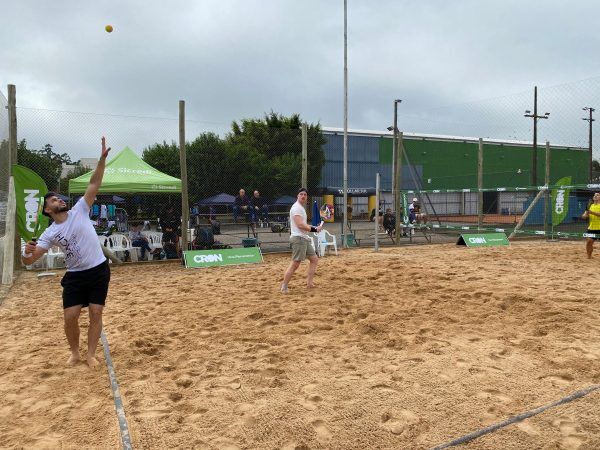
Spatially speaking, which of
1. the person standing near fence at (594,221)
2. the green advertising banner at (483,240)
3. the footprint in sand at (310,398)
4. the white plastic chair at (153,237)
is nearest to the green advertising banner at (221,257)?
the white plastic chair at (153,237)

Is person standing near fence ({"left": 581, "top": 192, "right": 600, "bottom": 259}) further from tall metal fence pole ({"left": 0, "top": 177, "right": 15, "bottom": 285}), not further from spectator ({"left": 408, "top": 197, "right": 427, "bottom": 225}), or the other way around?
tall metal fence pole ({"left": 0, "top": 177, "right": 15, "bottom": 285})

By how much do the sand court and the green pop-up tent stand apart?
3286mm

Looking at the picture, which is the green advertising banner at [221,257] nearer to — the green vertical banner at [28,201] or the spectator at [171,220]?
the spectator at [171,220]

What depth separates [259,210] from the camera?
1154cm

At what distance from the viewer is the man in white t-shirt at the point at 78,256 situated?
393 centimetres

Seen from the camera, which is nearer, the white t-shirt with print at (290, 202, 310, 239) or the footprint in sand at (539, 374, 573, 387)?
the footprint in sand at (539, 374, 573, 387)

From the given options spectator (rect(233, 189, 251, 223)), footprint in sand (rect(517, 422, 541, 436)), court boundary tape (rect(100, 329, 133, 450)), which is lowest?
court boundary tape (rect(100, 329, 133, 450))

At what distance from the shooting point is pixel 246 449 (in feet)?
8.59

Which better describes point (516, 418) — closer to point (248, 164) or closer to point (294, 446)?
point (294, 446)

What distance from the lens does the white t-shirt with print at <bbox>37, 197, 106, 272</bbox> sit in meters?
3.93

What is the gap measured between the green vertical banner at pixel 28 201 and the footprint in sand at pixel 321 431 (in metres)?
7.42

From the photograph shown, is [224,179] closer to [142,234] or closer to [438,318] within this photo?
[142,234]

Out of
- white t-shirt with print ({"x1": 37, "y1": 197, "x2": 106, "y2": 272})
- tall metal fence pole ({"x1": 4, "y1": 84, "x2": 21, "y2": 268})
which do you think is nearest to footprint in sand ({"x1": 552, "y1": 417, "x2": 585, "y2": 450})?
white t-shirt with print ({"x1": 37, "y1": 197, "x2": 106, "y2": 272})

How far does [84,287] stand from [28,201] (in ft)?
17.9
